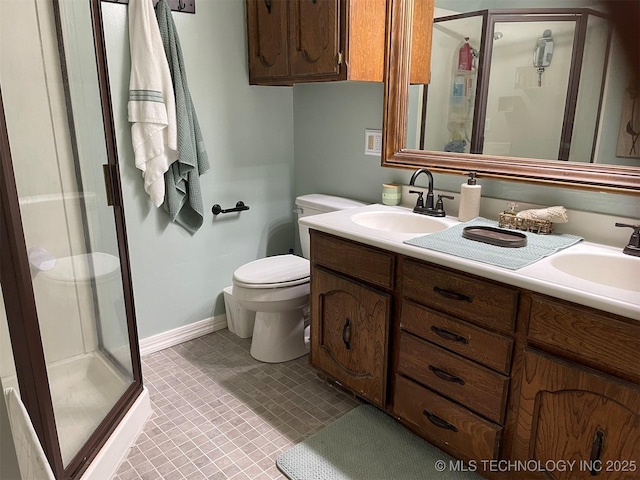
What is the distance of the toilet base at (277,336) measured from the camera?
234 centimetres

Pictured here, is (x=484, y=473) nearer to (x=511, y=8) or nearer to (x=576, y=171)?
(x=576, y=171)

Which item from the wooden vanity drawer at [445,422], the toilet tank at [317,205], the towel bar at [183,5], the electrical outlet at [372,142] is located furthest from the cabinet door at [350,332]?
the towel bar at [183,5]

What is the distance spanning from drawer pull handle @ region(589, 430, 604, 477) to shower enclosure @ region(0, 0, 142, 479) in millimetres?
1519

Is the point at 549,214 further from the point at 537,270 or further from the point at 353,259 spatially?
the point at 353,259

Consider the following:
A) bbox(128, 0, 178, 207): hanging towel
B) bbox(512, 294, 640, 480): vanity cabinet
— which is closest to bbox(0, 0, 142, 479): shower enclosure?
bbox(128, 0, 178, 207): hanging towel

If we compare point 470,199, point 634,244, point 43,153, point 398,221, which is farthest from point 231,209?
point 634,244

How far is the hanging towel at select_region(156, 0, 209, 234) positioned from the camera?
7.08 ft

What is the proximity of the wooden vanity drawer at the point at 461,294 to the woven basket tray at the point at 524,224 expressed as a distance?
Result: 1.34 feet

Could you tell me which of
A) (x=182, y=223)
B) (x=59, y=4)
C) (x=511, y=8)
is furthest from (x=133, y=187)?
(x=511, y=8)

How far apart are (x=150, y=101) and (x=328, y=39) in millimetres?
834

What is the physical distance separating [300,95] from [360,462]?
1.92 metres

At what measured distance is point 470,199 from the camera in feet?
6.12

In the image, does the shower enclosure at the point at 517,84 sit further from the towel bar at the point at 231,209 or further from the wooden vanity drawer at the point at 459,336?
the towel bar at the point at 231,209

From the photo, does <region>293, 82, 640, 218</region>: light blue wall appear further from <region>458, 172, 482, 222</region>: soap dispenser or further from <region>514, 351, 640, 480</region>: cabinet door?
<region>514, 351, 640, 480</region>: cabinet door
